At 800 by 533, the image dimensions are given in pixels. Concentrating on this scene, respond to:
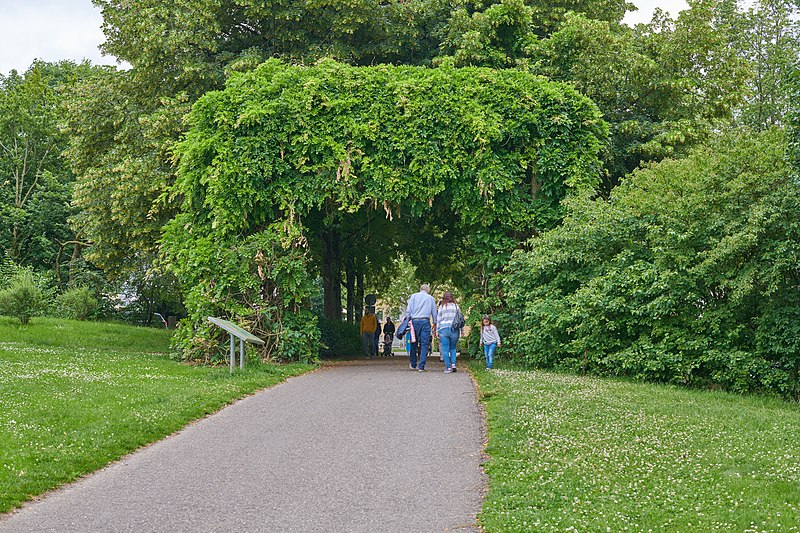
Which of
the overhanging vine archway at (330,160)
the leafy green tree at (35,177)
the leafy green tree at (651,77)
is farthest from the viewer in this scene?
the leafy green tree at (35,177)

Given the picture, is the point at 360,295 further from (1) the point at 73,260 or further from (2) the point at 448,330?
(2) the point at 448,330

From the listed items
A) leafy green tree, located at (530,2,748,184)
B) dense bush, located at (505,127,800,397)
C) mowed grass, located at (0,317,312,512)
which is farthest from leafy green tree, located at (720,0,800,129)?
mowed grass, located at (0,317,312,512)

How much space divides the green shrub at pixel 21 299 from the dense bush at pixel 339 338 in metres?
8.72

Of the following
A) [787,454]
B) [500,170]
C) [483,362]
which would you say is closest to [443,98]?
[500,170]

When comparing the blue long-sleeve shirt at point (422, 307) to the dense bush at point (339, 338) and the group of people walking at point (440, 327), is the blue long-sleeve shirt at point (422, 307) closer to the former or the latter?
the group of people walking at point (440, 327)

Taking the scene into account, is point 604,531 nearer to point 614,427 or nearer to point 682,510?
point 682,510

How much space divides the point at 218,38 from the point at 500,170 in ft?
33.3

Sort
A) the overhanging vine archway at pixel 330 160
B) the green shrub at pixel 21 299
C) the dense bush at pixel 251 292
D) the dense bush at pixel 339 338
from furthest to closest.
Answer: the dense bush at pixel 339 338, the green shrub at pixel 21 299, the overhanging vine archway at pixel 330 160, the dense bush at pixel 251 292

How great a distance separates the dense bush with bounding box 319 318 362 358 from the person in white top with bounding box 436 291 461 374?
9238mm

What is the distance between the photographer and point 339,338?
28688 mm

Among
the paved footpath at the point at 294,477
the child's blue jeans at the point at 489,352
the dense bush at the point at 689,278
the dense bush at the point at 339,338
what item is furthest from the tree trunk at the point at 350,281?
the paved footpath at the point at 294,477

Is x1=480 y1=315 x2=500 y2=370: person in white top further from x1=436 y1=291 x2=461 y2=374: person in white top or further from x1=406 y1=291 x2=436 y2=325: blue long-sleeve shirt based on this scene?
x1=406 y1=291 x2=436 y2=325: blue long-sleeve shirt

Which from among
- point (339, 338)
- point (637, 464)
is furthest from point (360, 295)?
point (637, 464)

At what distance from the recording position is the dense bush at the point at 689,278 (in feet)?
49.1
